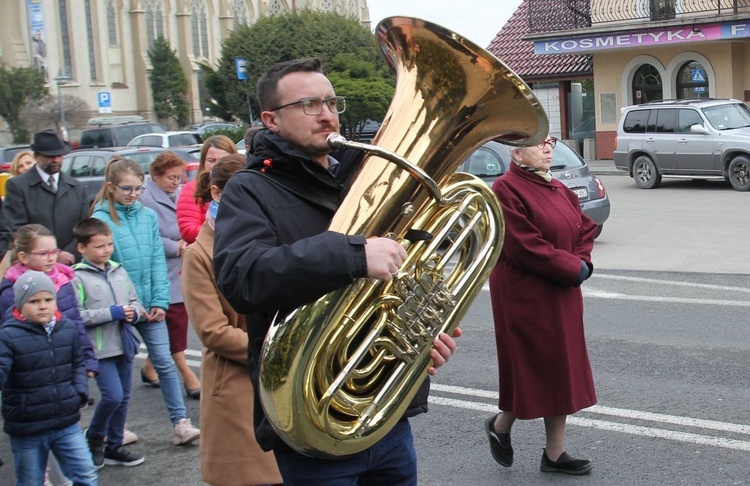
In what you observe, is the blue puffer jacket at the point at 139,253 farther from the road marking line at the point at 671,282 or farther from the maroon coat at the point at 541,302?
the road marking line at the point at 671,282

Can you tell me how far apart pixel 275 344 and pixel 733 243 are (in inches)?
451

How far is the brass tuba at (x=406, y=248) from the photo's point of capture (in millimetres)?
2840

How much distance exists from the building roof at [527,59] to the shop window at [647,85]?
1781 mm

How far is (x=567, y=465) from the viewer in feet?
17.1

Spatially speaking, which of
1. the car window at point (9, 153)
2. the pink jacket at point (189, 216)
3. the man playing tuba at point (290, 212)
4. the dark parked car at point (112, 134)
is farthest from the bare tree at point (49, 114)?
the man playing tuba at point (290, 212)

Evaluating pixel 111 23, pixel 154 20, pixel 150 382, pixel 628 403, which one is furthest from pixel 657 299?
pixel 154 20

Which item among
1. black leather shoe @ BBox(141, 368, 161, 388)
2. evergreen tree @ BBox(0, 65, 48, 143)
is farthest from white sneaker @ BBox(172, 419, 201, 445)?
evergreen tree @ BBox(0, 65, 48, 143)

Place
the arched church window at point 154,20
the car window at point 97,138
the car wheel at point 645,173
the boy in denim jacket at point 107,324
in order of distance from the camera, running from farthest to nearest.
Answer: the arched church window at point 154,20, the car window at point 97,138, the car wheel at point 645,173, the boy in denim jacket at point 107,324

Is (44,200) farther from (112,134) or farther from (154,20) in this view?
(154,20)

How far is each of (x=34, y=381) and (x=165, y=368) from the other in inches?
55.7

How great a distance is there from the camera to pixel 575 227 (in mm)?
5109

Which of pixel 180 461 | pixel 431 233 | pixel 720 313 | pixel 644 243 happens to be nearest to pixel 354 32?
pixel 644 243

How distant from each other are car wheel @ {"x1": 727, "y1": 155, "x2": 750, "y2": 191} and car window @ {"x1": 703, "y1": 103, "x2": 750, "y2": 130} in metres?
0.78

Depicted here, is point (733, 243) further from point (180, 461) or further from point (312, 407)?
point (312, 407)
